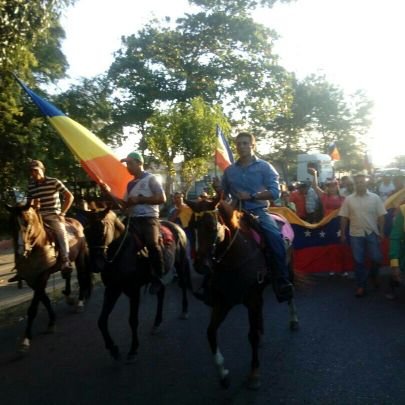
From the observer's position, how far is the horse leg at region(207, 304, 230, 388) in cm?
463

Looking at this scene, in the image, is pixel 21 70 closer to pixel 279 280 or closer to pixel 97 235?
pixel 97 235

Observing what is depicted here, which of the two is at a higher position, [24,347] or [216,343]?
[216,343]

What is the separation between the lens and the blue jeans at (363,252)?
8.37 meters

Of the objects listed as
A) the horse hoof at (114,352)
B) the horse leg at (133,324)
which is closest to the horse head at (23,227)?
the horse leg at (133,324)

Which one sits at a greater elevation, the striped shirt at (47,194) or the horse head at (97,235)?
the striped shirt at (47,194)

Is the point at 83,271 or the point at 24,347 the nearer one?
the point at 24,347

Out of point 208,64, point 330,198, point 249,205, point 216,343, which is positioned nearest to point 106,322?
point 216,343

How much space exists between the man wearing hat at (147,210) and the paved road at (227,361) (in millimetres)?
1060

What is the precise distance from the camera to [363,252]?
848 cm

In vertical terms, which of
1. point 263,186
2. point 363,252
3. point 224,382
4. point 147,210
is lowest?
point 224,382

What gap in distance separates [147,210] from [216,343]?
216 cm

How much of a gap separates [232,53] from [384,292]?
2713 cm

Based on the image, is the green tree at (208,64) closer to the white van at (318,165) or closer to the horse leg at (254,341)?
the white van at (318,165)

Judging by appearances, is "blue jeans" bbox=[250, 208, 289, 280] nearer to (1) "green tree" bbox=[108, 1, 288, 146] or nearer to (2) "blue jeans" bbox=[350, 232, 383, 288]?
(2) "blue jeans" bbox=[350, 232, 383, 288]
